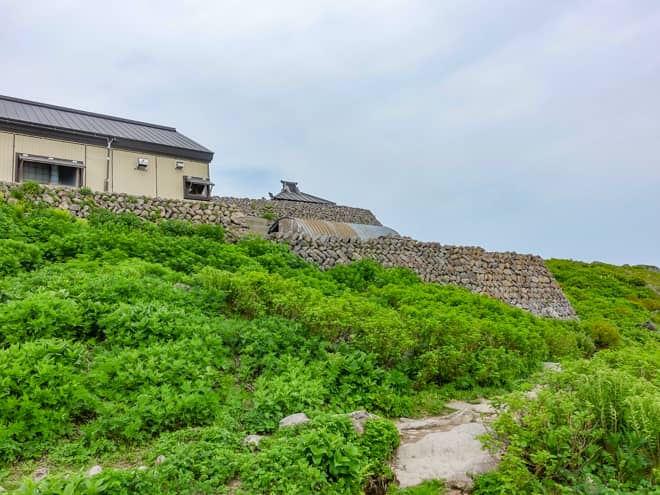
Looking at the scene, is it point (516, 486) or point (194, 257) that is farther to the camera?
point (194, 257)

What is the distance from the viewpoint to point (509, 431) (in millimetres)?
4523

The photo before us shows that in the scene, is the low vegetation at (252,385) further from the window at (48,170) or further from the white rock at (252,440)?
the window at (48,170)

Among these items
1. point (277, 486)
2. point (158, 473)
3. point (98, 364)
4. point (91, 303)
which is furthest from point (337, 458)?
point (91, 303)

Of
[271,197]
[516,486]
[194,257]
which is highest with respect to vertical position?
[271,197]

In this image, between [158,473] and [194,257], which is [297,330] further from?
[194,257]

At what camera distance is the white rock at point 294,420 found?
502 cm

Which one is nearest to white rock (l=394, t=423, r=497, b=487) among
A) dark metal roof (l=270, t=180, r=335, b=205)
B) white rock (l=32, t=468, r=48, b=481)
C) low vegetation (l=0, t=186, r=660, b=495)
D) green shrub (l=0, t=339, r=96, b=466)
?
low vegetation (l=0, t=186, r=660, b=495)

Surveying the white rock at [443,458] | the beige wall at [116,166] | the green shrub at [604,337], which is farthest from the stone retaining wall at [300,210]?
the white rock at [443,458]

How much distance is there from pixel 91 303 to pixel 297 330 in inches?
118

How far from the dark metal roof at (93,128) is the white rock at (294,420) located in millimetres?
19611

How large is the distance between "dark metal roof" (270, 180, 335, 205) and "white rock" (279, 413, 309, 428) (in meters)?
33.6

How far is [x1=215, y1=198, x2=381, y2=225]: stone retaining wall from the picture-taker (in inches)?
1222

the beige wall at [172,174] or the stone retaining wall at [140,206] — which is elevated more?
the beige wall at [172,174]

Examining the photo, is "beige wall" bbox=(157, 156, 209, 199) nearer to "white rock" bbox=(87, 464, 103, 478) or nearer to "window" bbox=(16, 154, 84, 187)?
"window" bbox=(16, 154, 84, 187)
